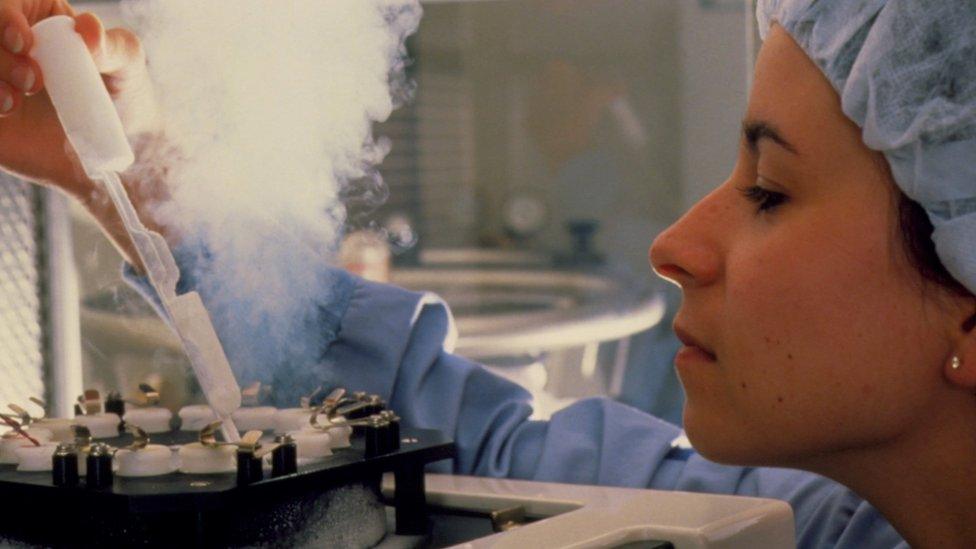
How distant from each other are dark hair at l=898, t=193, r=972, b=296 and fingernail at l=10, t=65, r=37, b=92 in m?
0.55

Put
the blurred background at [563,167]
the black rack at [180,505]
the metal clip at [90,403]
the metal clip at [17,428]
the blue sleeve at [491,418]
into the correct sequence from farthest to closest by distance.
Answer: the blurred background at [563,167] < the blue sleeve at [491,418] < the metal clip at [90,403] < the metal clip at [17,428] < the black rack at [180,505]

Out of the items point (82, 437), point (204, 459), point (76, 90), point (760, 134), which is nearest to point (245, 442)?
point (204, 459)

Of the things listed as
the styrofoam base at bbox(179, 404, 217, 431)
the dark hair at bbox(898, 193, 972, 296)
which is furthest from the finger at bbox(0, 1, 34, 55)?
the dark hair at bbox(898, 193, 972, 296)

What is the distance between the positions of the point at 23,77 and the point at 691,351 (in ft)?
1.53

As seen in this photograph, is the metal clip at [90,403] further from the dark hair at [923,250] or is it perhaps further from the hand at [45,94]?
the dark hair at [923,250]

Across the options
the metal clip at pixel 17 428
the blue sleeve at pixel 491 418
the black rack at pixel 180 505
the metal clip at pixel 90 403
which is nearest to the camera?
the black rack at pixel 180 505

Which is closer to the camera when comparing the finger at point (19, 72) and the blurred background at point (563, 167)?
the finger at point (19, 72)

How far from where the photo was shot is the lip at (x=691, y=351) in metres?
0.79

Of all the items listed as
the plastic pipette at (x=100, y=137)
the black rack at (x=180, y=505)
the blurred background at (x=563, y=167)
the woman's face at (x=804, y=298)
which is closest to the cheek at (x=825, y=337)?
the woman's face at (x=804, y=298)

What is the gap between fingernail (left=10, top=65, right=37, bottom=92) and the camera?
0.79 metres

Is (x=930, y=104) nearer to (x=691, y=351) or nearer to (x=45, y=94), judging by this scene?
(x=691, y=351)

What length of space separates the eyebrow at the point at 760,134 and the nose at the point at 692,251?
0.05m

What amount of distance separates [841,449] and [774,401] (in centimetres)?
6

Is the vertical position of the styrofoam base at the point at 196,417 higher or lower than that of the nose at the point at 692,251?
lower
